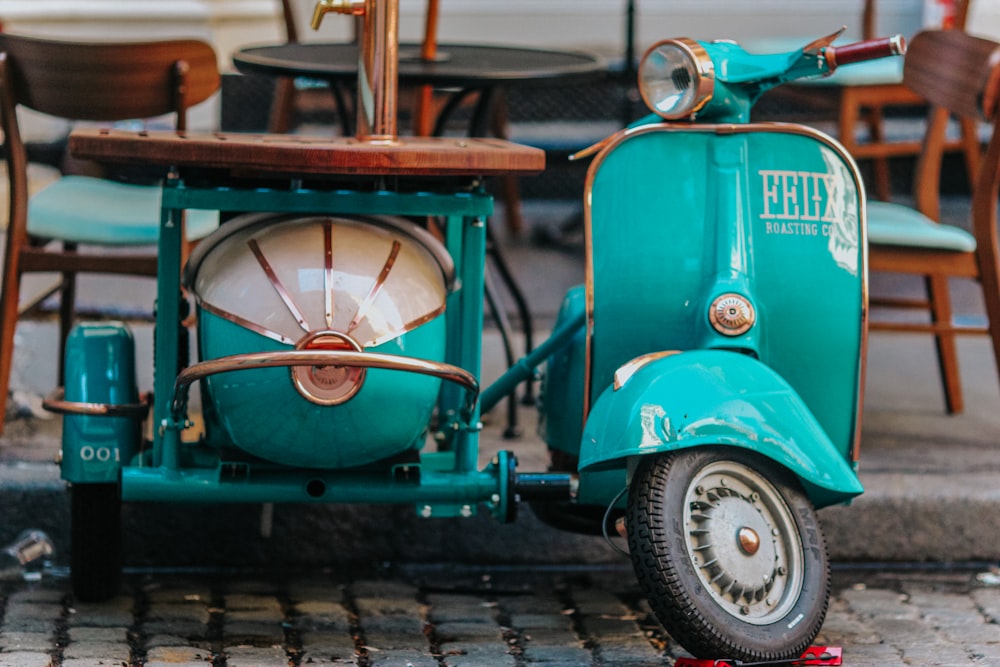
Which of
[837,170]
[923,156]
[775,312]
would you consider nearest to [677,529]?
[775,312]

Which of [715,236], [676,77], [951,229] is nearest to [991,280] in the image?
[951,229]

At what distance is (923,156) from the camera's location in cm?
441

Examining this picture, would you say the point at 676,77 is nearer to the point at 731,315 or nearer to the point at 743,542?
the point at 731,315

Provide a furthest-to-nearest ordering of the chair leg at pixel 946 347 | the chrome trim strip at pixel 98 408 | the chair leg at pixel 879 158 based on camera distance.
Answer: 1. the chair leg at pixel 879 158
2. the chair leg at pixel 946 347
3. the chrome trim strip at pixel 98 408

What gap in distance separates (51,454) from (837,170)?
1922mm

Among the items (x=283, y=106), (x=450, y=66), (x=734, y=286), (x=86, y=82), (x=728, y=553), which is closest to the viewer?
(x=728, y=553)

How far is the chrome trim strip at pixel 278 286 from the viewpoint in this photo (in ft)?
8.46

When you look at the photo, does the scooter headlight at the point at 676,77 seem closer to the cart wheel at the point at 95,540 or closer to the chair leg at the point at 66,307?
the cart wheel at the point at 95,540

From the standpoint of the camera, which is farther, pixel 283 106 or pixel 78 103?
pixel 283 106

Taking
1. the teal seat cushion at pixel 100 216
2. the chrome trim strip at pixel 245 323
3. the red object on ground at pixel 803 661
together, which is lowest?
the red object on ground at pixel 803 661

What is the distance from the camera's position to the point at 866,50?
267 cm

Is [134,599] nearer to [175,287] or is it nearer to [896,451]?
[175,287]

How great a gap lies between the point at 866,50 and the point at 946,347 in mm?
1647

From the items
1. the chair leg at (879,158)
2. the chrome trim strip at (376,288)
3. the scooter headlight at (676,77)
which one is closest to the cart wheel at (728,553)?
the chrome trim strip at (376,288)
